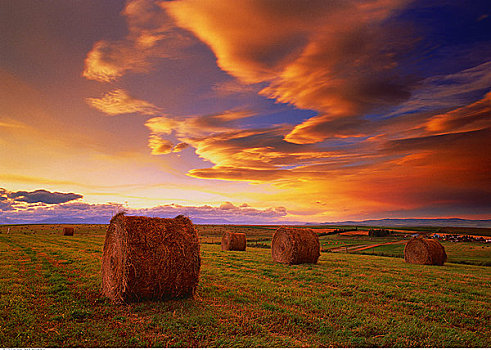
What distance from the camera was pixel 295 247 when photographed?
63.6 feet

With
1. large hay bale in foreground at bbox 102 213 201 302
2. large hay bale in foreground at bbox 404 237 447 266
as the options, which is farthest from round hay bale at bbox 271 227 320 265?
large hay bale in foreground at bbox 102 213 201 302

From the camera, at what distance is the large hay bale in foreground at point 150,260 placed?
934 cm

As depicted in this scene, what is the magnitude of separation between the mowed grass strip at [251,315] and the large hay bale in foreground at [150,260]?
490 mm

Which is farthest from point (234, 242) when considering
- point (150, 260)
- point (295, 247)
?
point (150, 260)

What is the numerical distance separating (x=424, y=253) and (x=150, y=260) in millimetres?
22716

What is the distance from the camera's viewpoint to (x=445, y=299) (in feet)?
35.3

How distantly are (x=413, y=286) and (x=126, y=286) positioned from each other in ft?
38.5

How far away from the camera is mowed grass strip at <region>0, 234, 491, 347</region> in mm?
6508

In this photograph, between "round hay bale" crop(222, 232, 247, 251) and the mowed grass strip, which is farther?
"round hay bale" crop(222, 232, 247, 251)

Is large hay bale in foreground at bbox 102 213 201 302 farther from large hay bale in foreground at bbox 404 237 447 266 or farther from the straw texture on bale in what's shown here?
the straw texture on bale

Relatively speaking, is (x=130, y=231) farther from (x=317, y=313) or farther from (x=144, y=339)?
(x=317, y=313)

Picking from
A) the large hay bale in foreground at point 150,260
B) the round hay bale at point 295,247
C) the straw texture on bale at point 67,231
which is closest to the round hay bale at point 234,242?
the round hay bale at point 295,247

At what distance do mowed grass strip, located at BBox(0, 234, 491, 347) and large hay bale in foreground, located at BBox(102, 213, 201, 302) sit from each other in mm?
490

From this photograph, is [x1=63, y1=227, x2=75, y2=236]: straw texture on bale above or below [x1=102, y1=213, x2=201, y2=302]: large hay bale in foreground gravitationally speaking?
→ below
